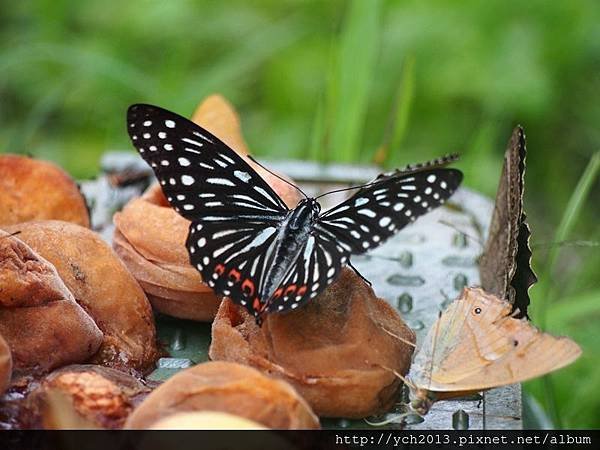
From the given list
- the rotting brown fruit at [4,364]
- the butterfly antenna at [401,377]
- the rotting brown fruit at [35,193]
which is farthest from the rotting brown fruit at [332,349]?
the rotting brown fruit at [35,193]

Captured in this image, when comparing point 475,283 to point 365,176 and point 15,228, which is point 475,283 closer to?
point 365,176

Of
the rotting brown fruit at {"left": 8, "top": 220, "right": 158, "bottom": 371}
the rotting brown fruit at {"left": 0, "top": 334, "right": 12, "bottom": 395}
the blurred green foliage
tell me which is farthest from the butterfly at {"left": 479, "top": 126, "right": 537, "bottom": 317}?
the blurred green foliage

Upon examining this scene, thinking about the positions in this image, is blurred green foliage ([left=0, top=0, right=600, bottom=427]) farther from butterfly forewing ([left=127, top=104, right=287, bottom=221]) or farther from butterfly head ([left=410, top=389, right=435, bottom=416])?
butterfly head ([left=410, top=389, right=435, bottom=416])

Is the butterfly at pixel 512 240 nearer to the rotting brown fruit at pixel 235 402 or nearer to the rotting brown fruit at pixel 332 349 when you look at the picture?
the rotting brown fruit at pixel 332 349

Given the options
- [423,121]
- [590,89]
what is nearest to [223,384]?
[423,121]

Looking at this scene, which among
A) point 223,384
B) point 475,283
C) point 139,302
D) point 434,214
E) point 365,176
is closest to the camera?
point 223,384

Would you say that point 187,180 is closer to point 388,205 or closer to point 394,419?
point 388,205

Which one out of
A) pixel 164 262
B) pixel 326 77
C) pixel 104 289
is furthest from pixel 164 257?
pixel 326 77
